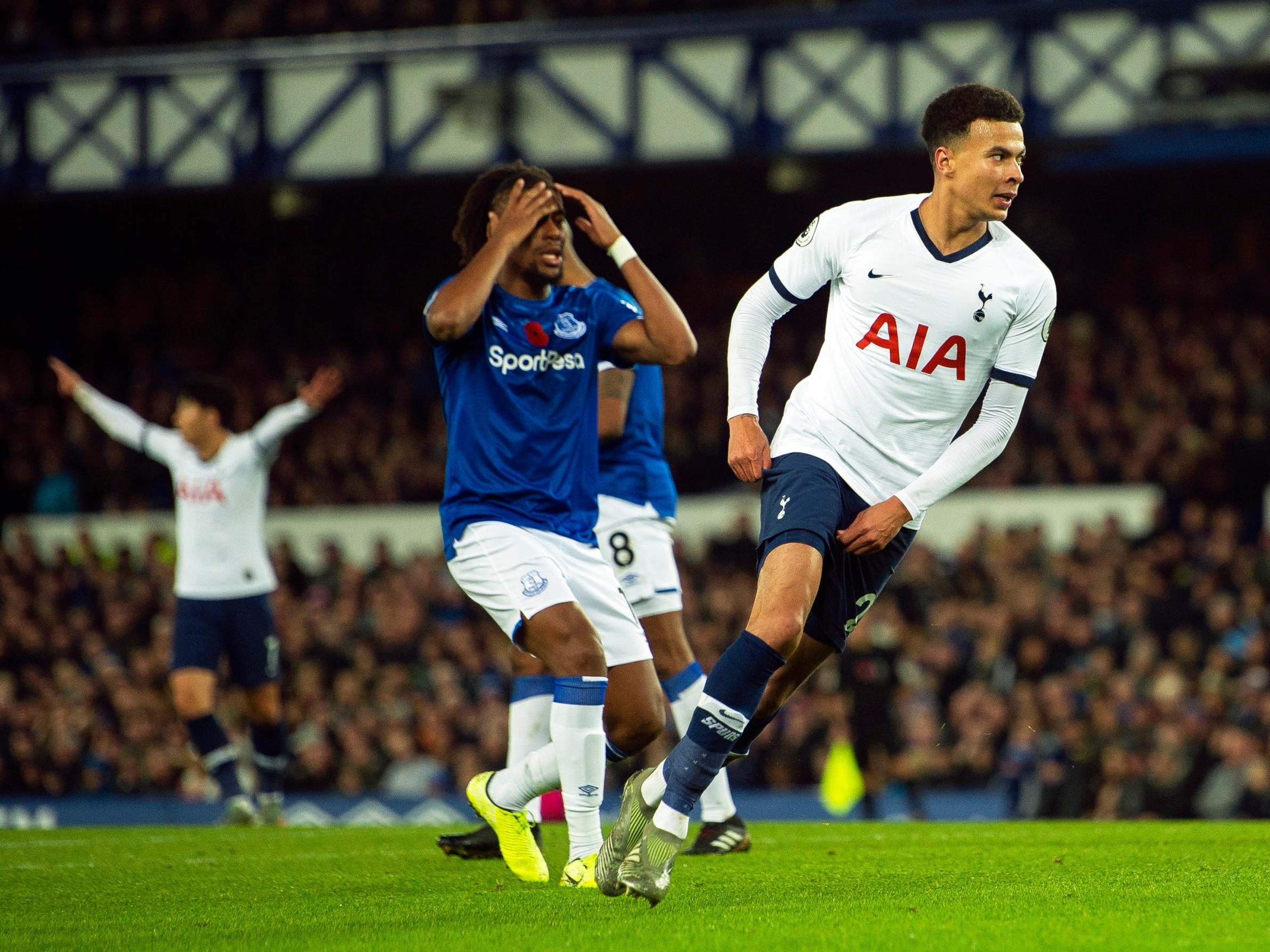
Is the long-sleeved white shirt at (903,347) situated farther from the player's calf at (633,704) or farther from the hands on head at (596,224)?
the player's calf at (633,704)

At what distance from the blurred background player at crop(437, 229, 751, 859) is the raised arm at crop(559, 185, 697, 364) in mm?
1061

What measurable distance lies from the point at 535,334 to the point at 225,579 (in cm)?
484

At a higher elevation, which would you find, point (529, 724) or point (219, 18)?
point (219, 18)

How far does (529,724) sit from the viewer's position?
23.5 ft

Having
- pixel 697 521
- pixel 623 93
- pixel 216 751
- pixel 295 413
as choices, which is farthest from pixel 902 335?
pixel 623 93

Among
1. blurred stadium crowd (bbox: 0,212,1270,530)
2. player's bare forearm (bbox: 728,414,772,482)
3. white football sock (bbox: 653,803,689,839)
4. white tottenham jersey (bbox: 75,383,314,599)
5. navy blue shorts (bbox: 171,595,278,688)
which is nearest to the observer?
white football sock (bbox: 653,803,689,839)

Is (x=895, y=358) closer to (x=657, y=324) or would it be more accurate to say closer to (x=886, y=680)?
(x=657, y=324)

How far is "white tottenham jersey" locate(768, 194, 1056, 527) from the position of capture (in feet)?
19.6

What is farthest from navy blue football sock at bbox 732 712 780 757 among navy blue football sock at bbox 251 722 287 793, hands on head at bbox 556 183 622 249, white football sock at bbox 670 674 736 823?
navy blue football sock at bbox 251 722 287 793

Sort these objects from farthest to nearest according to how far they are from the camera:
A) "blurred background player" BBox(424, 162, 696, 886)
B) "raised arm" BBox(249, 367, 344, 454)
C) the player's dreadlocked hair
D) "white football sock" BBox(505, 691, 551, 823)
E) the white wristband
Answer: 1. "raised arm" BBox(249, 367, 344, 454)
2. "white football sock" BBox(505, 691, 551, 823)
3. the player's dreadlocked hair
4. the white wristband
5. "blurred background player" BBox(424, 162, 696, 886)

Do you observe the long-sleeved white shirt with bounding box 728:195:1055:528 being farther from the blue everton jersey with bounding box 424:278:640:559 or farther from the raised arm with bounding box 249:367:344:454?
the raised arm with bounding box 249:367:344:454

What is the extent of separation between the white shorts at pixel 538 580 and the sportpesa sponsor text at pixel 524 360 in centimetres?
58

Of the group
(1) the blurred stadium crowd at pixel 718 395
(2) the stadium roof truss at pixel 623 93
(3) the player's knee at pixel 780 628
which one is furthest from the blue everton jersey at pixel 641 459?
(1) the blurred stadium crowd at pixel 718 395

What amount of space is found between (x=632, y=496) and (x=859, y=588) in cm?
205
